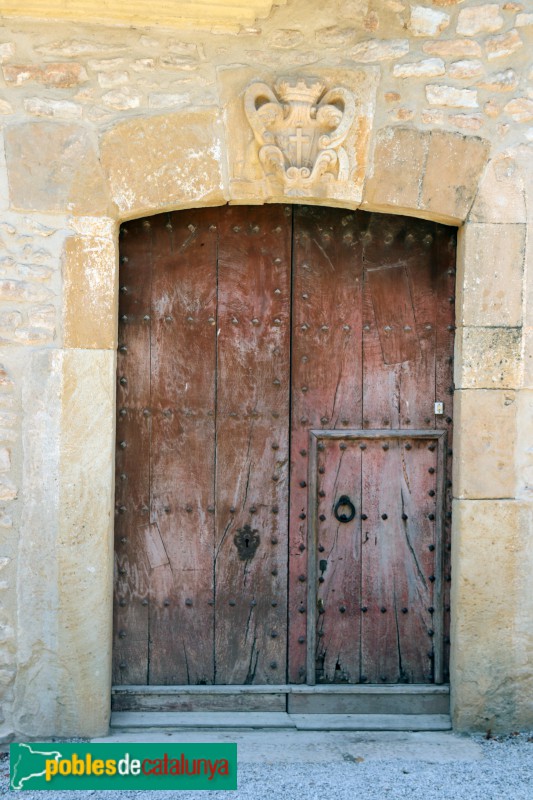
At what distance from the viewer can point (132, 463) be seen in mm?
3648

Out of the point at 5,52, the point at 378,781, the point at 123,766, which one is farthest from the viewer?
the point at 5,52

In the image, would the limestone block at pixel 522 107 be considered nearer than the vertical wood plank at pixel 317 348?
Yes

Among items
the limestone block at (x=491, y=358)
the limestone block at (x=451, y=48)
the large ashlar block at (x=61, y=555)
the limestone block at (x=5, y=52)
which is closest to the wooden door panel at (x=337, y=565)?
the limestone block at (x=491, y=358)

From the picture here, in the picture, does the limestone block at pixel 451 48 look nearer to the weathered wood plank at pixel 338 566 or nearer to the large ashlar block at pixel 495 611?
the weathered wood plank at pixel 338 566

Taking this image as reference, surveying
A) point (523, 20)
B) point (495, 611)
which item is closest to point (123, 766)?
point (495, 611)

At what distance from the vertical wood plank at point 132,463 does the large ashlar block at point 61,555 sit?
0.25 metres

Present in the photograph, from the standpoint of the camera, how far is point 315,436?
3.68 m

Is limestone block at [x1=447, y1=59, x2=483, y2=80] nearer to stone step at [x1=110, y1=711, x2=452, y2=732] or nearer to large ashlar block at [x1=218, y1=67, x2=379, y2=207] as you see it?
large ashlar block at [x1=218, y1=67, x2=379, y2=207]

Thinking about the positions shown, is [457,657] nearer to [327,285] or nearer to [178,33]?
[327,285]

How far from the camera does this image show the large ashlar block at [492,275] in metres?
3.49

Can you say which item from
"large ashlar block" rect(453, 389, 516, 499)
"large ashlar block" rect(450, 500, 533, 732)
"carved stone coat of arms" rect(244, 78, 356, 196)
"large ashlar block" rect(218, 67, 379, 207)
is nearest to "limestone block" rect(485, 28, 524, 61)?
"large ashlar block" rect(218, 67, 379, 207)

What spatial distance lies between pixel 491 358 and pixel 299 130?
1181mm

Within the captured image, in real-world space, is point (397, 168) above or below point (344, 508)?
above

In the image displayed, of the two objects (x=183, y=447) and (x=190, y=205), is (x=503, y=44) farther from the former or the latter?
(x=183, y=447)
